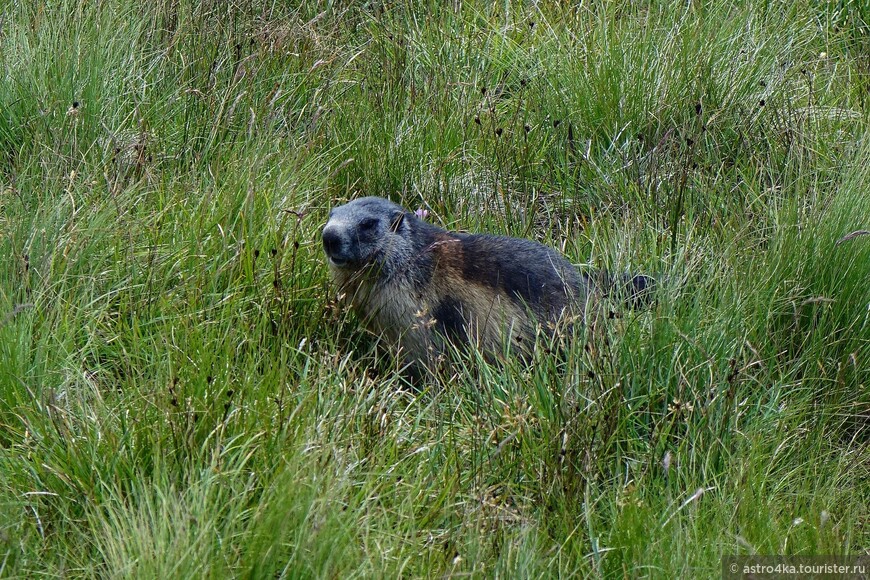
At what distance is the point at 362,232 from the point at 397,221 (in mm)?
191

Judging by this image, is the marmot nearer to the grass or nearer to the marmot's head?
the marmot's head

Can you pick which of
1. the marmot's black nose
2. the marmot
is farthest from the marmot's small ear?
the marmot's black nose

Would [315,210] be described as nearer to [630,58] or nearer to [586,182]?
[586,182]

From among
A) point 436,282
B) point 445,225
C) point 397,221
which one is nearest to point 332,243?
point 397,221

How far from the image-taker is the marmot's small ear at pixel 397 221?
5.07m

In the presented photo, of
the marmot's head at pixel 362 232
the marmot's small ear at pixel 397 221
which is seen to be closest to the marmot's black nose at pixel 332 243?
the marmot's head at pixel 362 232

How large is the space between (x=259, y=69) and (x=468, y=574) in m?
4.19

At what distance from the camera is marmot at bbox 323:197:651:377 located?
493 cm

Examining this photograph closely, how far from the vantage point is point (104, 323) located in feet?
14.1

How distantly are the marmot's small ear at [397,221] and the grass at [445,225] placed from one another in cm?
38

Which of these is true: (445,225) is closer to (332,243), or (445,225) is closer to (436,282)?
(436,282)

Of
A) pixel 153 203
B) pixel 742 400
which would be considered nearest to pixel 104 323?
pixel 153 203

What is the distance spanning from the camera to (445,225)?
19.4 ft

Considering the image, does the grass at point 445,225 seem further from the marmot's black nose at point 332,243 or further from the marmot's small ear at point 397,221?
the marmot's small ear at point 397,221
